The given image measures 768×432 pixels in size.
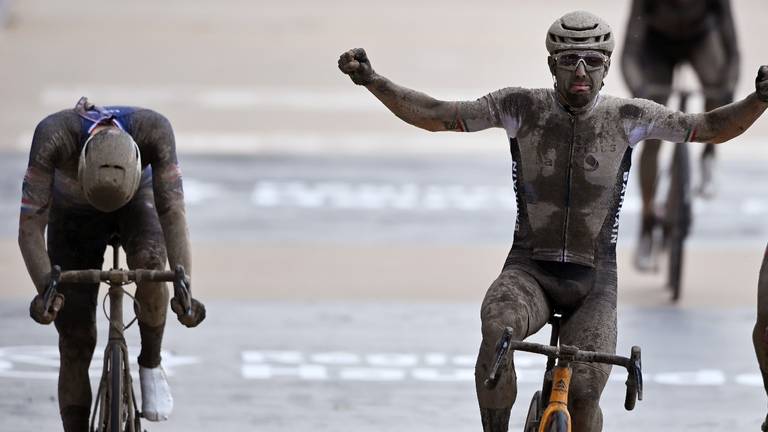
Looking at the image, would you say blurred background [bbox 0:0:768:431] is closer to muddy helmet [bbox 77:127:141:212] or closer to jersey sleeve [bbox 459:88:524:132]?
muddy helmet [bbox 77:127:141:212]

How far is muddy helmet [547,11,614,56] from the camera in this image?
313 inches

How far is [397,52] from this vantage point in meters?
25.0

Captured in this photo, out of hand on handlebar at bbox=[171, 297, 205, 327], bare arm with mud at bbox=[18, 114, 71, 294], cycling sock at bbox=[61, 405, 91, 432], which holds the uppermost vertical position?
bare arm with mud at bbox=[18, 114, 71, 294]

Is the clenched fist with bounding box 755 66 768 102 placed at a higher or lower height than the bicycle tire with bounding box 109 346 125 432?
higher

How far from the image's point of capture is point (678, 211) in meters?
13.4

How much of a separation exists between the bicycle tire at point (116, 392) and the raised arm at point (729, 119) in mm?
2669

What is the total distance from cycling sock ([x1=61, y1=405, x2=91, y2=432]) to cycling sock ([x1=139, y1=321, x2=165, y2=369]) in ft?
1.25

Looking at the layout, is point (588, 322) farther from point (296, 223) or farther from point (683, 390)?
point (296, 223)

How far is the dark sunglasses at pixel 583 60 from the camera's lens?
7922mm

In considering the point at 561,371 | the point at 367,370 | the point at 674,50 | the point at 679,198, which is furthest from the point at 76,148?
the point at 674,50

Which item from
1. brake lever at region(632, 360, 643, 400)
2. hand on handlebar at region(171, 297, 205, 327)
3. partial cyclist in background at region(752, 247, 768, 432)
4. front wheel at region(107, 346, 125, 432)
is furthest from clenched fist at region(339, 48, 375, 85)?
partial cyclist in background at region(752, 247, 768, 432)

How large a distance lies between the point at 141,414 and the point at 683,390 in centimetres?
370

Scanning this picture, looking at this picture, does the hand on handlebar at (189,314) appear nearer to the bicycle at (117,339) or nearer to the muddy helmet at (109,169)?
the bicycle at (117,339)

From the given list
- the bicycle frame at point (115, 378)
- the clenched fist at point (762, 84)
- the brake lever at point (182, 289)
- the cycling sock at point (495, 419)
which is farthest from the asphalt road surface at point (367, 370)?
the clenched fist at point (762, 84)
